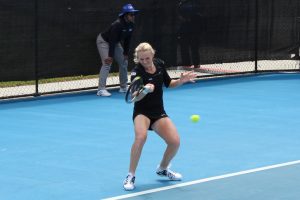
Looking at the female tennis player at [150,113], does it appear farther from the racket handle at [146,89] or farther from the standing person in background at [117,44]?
the standing person in background at [117,44]

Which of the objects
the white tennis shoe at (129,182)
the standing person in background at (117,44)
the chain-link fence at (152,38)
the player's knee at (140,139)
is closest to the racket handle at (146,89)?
the player's knee at (140,139)

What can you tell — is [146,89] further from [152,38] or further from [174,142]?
[152,38]

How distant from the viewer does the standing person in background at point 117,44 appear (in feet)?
50.9

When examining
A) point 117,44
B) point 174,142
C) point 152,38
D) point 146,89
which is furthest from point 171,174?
point 152,38

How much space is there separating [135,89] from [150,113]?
0.33m

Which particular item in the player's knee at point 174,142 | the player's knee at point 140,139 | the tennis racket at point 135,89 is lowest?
the player's knee at point 174,142

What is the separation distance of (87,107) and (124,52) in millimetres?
1966

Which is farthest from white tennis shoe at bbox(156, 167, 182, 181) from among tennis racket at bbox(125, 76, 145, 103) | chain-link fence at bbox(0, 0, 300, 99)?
chain-link fence at bbox(0, 0, 300, 99)

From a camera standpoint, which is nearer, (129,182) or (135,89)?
(129,182)

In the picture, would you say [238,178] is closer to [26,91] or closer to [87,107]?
[87,107]

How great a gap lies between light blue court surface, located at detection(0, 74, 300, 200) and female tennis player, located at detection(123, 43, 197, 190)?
0.95 ft

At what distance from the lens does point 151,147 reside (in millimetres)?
10523

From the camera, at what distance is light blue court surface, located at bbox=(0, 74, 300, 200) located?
8203 millimetres

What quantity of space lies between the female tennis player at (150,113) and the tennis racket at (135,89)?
5 cm
